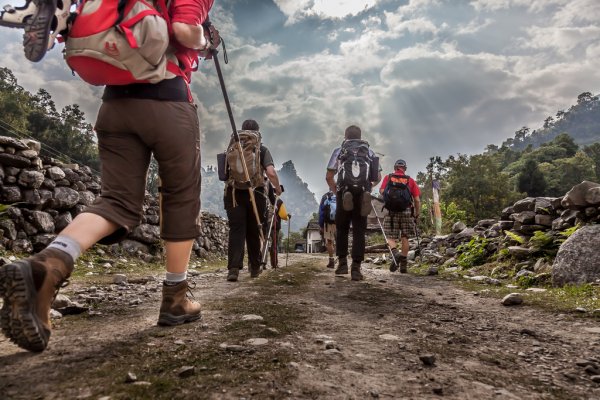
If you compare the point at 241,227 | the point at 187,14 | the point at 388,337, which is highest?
the point at 187,14

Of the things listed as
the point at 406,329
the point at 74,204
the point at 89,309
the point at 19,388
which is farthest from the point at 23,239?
the point at 406,329

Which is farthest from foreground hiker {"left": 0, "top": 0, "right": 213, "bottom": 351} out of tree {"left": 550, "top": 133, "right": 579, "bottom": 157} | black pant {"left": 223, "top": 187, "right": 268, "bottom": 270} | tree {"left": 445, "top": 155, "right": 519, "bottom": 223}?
Answer: tree {"left": 550, "top": 133, "right": 579, "bottom": 157}

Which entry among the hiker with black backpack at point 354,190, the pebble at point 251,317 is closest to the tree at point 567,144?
the hiker with black backpack at point 354,190

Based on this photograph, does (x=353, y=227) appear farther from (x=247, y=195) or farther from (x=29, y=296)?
(x=29, y=296)

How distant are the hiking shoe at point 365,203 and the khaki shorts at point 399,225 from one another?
270 centimetres

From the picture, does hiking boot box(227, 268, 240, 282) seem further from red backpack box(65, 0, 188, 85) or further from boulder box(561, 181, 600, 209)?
boulder box(561, 181, 600, 209)

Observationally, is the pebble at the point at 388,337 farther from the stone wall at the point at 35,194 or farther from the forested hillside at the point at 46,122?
the forested hillside at the point at 46,122

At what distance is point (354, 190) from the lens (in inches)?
238

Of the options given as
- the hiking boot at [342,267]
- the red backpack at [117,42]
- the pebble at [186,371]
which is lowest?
the pebble at [186,371]

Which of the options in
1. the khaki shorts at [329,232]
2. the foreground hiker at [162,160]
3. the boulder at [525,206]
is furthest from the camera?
the khaki shorts at [329,232]

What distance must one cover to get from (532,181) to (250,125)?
165 ft

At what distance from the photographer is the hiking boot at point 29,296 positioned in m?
1.45

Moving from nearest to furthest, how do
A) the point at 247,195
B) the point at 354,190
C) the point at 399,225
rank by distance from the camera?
1. the point at 247,195
2. the point at 354,190
3. the point at 399,225

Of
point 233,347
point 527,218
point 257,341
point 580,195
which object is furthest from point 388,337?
point 527,218
